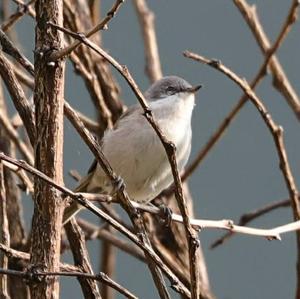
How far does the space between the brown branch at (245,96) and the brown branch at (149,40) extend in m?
0.85

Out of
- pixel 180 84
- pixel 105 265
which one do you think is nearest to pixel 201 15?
pixel 180 84

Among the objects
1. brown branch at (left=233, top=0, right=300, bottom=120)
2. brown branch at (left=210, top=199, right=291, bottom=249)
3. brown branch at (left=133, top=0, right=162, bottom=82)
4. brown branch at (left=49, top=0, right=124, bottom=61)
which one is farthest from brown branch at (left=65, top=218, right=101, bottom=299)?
brown branch at (left=133, top=0, right=162, bottom=82)

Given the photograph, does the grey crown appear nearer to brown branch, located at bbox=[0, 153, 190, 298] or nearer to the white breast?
the white breast

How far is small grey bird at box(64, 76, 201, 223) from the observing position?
141 inches

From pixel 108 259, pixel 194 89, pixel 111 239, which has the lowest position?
pixel 108 259

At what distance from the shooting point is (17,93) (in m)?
1.96

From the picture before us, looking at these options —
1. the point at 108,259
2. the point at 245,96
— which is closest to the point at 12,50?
the point at 245,96

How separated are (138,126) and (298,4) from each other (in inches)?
44.8

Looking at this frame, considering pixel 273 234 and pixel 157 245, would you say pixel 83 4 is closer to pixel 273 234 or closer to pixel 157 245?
pixel 157 245

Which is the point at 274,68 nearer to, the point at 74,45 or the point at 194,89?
the point at 194,89

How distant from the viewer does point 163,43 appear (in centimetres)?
778

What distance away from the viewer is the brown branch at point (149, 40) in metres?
4.20

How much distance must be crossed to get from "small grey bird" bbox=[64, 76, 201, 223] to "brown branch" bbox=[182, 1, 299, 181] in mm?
123

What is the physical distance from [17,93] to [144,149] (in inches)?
66.0
